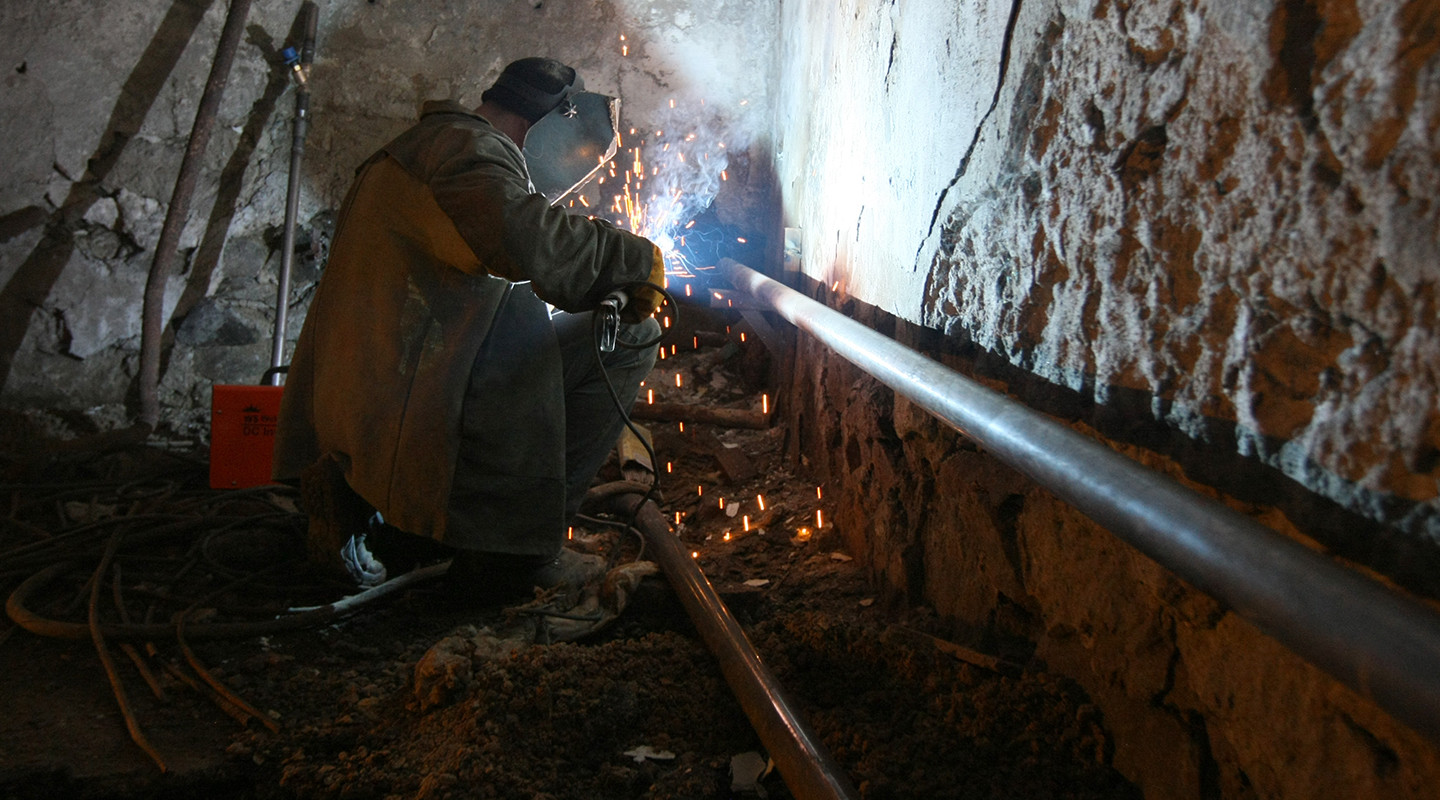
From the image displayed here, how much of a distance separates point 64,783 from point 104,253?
2694 mm

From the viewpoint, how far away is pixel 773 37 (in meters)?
4.15

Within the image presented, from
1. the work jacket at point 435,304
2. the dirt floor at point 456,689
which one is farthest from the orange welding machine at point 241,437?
the work jacket at point 435,304

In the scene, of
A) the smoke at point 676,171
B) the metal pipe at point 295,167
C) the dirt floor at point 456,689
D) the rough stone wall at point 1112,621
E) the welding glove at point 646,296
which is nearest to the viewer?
the rough stone wall at point 1112,621

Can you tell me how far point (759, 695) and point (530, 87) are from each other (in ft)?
5.64

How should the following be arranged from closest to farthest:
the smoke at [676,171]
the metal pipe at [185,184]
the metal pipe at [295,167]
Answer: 1. the metal pipe at [185,184]
2. the metal pipe at [295,167]
3. the smoke at [676,171]

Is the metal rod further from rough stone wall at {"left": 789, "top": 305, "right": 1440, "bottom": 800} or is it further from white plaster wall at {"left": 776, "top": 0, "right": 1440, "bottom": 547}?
white plaster wall at {"left": 776, "top": 0, "right": 1440, "bottom": 547}

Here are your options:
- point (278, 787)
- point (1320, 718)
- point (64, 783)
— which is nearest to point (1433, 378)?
point (1320, 718)

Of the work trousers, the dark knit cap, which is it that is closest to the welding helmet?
the dark knit cap

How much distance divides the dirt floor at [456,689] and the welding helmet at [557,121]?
Result: 4.22ft

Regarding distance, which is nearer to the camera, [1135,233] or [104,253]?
[1135,233]

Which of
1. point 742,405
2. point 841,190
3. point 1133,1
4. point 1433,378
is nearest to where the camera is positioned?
point 1433,378

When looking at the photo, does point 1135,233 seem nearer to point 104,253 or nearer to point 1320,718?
point 1320,718

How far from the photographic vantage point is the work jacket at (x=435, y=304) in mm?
2031

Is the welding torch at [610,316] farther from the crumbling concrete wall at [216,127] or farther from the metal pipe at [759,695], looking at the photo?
the crumbling concrete wall at [216,127]
